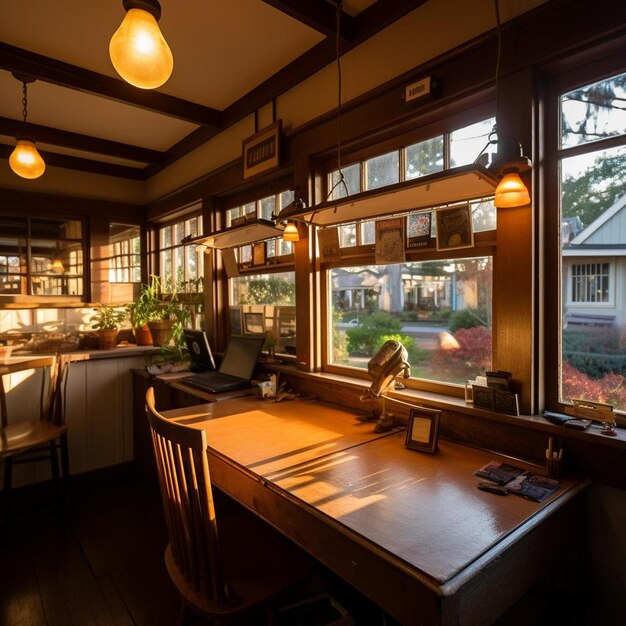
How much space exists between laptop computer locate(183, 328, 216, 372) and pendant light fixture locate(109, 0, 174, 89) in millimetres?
1843

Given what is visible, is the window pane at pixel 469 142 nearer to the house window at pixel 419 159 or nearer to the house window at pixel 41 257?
the house window at pixel 419 159

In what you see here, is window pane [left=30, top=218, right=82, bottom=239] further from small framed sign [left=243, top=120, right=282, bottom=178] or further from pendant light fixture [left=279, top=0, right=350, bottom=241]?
pendant light fixture [left=279, top=0, right=350, bottom=241]

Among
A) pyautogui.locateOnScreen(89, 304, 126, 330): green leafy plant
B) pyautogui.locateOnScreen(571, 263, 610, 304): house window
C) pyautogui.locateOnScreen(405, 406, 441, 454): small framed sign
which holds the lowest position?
pyautogui.locateOnScreen(405, 406, 441, 454): small framed sign

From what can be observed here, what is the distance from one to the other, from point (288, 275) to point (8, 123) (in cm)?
247

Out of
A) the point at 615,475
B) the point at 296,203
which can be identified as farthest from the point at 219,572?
the point at 296,203

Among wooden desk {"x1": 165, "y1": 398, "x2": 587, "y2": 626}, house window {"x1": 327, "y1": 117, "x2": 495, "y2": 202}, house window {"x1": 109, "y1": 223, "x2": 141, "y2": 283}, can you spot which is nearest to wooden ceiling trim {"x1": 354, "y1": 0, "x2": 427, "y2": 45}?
house window {"x1": 327, "y1": 117, "x2": 495, "y2": 202}

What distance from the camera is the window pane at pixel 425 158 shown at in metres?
1.92

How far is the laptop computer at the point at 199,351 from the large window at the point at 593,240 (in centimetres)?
214

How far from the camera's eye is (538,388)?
1542 mm

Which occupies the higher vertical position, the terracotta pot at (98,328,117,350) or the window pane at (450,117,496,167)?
the window pane at (450,117,496,167)

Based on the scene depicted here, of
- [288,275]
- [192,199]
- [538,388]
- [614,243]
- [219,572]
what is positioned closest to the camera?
[219,572]

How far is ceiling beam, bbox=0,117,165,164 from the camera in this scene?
3301 mm

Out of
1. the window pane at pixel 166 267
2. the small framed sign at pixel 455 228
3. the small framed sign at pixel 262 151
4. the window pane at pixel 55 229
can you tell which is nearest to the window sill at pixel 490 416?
the small framed sign at pixel 455 228

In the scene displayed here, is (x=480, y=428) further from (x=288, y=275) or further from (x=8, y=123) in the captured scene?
(x=8, y=123)
